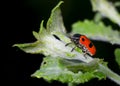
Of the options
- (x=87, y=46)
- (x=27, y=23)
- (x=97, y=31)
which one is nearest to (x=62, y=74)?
(x=87, y=46)

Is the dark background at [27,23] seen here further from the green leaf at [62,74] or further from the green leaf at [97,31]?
the green leaf at [62,74]

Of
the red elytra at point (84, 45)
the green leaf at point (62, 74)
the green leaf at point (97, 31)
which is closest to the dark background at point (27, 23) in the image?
the green leaf at point (97, 31)

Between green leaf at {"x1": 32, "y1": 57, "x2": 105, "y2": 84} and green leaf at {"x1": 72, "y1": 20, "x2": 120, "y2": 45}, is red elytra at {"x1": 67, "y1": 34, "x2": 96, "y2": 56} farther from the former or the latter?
green leaf at {"x1": 72, "y1": 20, "x2": 120, "y2": 45}

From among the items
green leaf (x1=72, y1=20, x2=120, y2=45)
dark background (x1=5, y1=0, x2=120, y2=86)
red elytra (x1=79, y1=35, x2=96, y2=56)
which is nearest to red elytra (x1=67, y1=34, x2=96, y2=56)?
red elytra (x1=79, y1=35, x2=96, y2=56)

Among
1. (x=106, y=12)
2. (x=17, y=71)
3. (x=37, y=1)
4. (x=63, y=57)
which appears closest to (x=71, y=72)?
(x=63, y=57)

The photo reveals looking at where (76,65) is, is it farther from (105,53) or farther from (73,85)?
(105,53)

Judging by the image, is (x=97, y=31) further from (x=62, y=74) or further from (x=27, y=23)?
(x=62, y=74)
